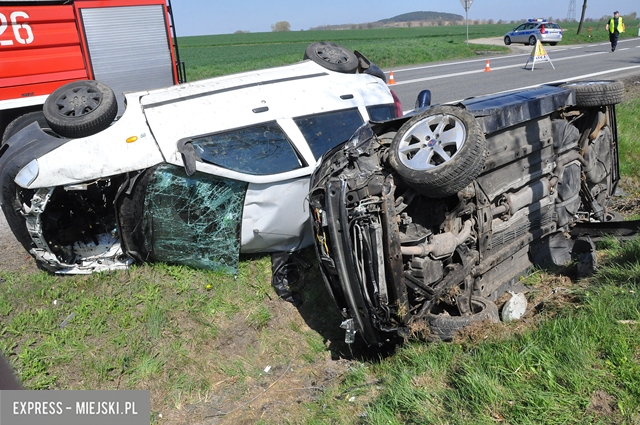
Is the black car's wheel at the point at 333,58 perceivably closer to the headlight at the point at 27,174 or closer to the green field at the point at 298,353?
the green field at the point at 298,353

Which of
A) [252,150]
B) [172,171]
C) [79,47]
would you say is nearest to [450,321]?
[252,150]

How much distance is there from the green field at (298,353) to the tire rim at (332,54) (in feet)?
7.79

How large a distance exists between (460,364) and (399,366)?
0.57 metres

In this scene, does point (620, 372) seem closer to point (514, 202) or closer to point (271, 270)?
point (514, 202)

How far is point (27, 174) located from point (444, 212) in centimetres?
348

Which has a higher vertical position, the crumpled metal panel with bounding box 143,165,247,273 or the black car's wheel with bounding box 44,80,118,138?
the black car's wheel with bounding box 44,80,118,138

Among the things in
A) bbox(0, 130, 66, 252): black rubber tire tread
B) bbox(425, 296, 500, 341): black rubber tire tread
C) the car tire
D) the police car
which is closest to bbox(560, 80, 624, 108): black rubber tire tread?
the car tire

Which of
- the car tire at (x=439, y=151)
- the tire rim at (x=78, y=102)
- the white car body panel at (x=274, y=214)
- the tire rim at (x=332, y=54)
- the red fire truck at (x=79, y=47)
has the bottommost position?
the white car body panel at (x=274, y=214)

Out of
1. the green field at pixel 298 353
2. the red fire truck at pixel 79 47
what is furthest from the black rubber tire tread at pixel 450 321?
the red fire truck at pixel 79 47

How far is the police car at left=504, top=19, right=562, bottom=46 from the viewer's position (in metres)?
31.4

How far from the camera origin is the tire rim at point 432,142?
12.8ft

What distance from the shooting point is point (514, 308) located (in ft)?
14.5

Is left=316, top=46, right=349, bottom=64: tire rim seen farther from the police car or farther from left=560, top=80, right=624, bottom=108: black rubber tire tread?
the police car

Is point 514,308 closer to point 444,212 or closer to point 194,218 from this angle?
point 444,212
